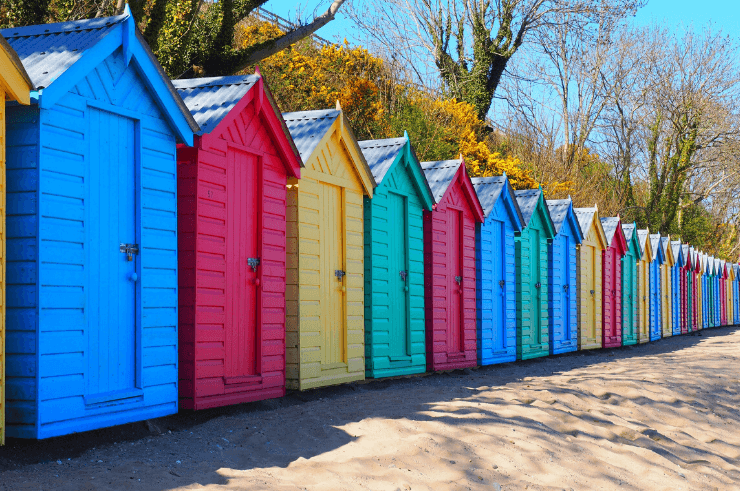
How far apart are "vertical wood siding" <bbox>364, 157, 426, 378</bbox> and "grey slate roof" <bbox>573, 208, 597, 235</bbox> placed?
7237 mm

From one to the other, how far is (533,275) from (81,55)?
11.0 meters

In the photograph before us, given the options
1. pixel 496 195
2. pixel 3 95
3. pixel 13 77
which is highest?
pixel 496 195

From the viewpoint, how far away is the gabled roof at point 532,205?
14633 mm

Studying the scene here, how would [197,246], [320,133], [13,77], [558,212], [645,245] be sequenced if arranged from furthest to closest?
[645,245] < [558,212] < [320,133] < [197,246] < [13,77]

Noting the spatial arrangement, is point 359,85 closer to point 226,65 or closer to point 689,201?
point 226,65

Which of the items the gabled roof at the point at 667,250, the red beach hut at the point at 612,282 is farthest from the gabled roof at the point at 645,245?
the red beach hut at the point at 612,282

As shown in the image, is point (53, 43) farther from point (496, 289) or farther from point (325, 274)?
point (496, 289)

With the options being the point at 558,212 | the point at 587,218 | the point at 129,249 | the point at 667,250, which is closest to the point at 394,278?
the point at 129,249

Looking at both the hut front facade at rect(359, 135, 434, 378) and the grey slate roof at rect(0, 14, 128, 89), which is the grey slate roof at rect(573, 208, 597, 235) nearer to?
the hut front facade at rect(359, 135, 434, 378)

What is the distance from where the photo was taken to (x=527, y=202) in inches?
589

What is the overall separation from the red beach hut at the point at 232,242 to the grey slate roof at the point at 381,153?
2130 millimetres

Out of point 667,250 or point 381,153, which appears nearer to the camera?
point 381,153

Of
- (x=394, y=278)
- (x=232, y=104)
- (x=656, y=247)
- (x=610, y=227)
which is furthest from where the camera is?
(x=656, y=247)

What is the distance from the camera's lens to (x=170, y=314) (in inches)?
257
